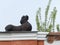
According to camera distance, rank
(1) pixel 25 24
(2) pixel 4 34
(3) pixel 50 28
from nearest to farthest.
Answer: (2) pixel 4 34 → (1) pixel 25 24 → (3) pixel 50 28

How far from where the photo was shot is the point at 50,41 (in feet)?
22.6

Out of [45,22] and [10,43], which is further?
[45,22]

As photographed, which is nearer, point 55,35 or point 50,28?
point 55,35

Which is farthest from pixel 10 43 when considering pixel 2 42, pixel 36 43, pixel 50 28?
pixel 50 28

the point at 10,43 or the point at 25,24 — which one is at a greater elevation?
the point at 25,24

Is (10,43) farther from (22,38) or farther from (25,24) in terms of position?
(25,24)

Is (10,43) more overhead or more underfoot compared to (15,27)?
more underfoot

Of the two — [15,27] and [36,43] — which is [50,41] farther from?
[15,27]

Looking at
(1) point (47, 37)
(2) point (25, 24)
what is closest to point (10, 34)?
(2) point (25, 24)

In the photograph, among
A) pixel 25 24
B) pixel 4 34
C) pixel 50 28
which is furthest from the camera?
pixel 50 28

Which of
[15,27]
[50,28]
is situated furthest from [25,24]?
[50,28]

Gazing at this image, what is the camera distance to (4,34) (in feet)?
21.3

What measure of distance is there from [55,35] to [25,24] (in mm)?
940

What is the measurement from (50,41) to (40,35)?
35 centimetres
